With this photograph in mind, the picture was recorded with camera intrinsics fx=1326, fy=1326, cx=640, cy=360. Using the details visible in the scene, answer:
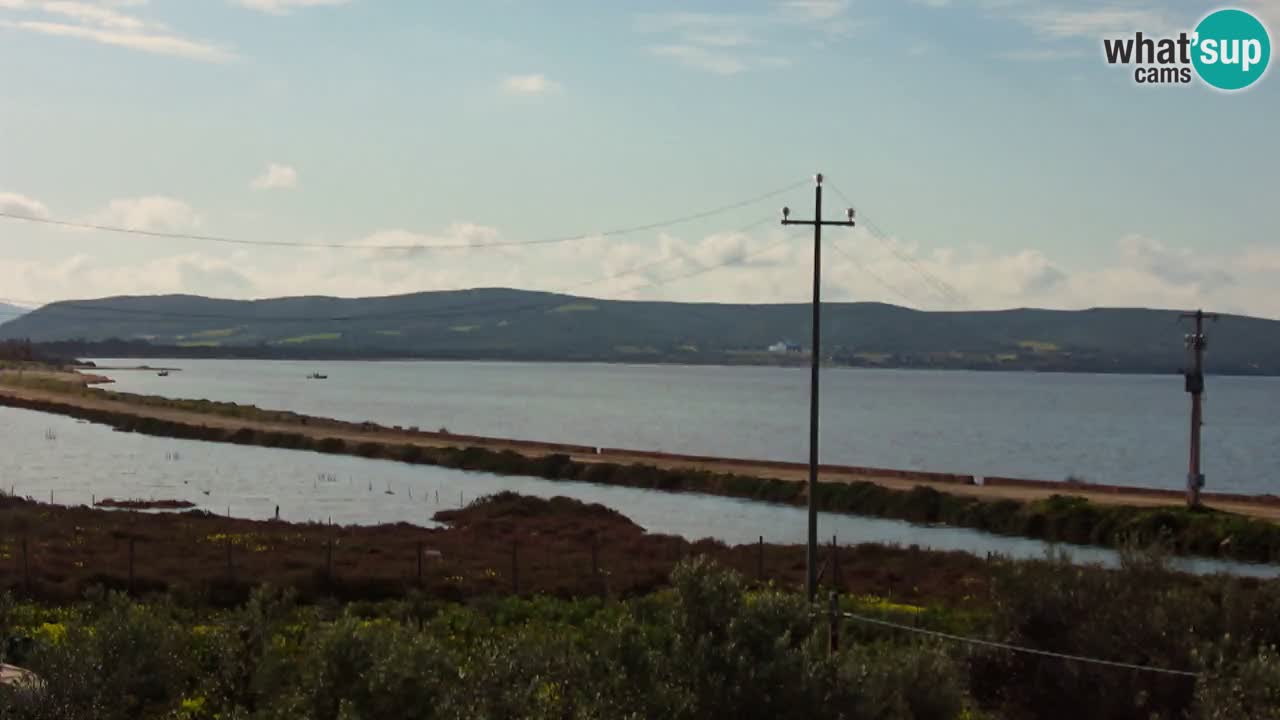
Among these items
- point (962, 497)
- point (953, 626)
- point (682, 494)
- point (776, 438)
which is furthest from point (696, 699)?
point (776, 438)

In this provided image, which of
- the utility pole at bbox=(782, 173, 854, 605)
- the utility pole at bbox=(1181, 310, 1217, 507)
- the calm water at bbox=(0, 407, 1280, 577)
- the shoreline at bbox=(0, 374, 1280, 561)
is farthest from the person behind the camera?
the calm water at bbox=(0, 407, 1280, 577)

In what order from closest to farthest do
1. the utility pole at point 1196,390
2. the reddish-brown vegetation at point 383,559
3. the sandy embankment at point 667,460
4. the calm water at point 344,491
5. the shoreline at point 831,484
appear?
the reddish-brown vegetation at point 383,559 → the shoreline at point 831,484 → the utility pole at point 1196,390 → the calm water at point 344,491 → the sandy embankment at point 667,460

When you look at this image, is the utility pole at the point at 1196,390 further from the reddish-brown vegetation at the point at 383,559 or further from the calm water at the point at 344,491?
the reddish-brown vegetation at the point at 383,559

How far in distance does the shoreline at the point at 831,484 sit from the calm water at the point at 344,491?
2.01m

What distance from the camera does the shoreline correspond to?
65438 millimetres

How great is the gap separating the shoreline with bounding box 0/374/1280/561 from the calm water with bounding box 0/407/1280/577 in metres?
2.01

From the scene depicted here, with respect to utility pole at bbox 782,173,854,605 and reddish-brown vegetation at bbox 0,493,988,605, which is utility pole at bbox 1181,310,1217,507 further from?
utility pole at bbox 782,173,854,605

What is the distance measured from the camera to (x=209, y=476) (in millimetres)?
92375

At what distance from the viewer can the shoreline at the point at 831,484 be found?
6544 centimetres

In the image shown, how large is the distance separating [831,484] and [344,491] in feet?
104

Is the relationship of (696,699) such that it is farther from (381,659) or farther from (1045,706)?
(1045,706)

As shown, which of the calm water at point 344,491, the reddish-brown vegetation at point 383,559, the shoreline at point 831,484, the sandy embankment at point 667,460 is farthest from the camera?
the sandy embankment at point 667,460

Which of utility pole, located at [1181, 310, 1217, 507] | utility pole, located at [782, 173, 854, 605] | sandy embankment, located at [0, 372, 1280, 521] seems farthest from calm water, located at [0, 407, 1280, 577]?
utility pole, located at [782, 173, 854, 605]

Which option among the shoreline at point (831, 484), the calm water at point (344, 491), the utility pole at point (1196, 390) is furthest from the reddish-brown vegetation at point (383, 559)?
the utility pole at point (1196, 390)
